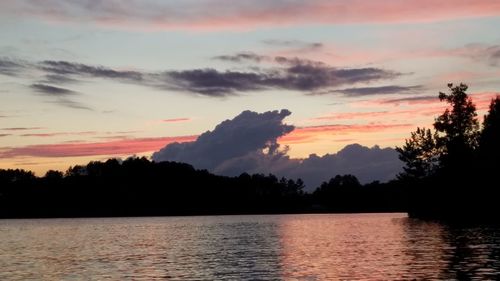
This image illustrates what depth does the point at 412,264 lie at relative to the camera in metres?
60.7

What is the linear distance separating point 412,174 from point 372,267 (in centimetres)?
13220

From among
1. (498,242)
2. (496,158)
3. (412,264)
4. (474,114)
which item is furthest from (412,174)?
(412,264)

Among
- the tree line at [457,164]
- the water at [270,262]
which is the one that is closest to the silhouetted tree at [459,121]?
the tree line at [457,164]

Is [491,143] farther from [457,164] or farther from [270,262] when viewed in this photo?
[270,262]

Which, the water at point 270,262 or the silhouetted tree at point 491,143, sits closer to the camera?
the water at point 270,262

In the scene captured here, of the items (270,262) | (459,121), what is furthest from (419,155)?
(270,262)

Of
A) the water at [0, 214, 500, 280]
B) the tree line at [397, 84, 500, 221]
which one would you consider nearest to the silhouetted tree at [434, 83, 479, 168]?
the tree line at [397, 84, 500, 221]

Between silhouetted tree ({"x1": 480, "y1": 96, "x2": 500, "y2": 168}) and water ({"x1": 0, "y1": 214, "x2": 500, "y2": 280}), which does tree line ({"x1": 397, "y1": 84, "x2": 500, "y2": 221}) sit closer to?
silhouetted tree ({"x1": 480, "y1": 96, "x2": 500, "y2": 168})

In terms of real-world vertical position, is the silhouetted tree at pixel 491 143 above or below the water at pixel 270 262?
above

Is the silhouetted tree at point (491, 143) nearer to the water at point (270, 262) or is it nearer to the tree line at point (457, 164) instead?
the tree line at point (457, 164)

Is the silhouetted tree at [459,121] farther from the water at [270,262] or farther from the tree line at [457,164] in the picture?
the water at [270,262]

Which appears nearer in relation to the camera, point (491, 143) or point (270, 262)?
point (270, 262)

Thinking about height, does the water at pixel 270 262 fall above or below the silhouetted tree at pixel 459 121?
below

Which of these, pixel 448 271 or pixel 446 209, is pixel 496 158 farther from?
pixel 448 271
